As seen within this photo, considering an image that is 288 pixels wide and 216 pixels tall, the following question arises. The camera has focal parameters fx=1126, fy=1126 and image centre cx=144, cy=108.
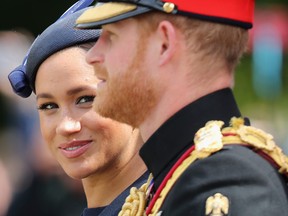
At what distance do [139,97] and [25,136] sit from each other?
6538 mm

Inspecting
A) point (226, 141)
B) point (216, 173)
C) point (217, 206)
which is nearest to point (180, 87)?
point (226, 141)

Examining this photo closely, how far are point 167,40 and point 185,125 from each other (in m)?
0.30

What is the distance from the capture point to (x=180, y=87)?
3.83 meters

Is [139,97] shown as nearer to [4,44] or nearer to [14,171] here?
[14,171]

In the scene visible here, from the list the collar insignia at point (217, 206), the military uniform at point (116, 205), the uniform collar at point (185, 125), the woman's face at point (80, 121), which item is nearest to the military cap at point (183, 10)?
the uniform collar at point (185, 125)

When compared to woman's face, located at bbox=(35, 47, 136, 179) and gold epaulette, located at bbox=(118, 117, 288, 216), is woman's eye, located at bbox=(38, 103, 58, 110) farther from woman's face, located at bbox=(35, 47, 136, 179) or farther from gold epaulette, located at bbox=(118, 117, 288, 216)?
gold epaulette, located at bbox=(118, 117, 288, 216)

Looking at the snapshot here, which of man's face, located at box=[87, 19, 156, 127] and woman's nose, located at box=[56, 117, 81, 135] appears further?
woman's nose, located at box=[56, 117, 81, 135]

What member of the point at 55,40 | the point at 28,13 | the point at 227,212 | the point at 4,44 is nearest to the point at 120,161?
the point at 55,40

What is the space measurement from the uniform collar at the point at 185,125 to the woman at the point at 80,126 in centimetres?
85

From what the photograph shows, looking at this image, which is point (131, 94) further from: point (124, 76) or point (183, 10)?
point (183, 10)

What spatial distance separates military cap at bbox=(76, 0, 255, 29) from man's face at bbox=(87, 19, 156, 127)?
4 centimetres

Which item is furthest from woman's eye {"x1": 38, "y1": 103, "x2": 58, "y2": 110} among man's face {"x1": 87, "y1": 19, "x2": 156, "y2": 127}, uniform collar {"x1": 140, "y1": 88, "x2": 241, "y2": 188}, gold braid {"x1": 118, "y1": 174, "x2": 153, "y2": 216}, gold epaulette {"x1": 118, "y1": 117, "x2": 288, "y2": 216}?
gold epaulette {"x1": 118, "y1": 117, "x2": 288, "y2": 216}

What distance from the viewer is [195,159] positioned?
3.74 metres

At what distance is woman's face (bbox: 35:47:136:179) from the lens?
477 cm
